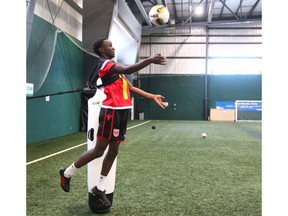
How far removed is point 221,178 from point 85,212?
88.6 inches

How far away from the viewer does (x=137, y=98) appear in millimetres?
23203

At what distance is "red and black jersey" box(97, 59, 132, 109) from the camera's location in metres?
2.84

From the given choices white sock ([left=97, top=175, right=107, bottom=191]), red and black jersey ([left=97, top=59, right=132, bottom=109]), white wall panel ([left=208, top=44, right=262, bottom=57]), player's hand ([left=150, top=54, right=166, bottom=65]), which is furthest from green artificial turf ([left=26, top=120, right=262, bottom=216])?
white wall panel ([left=208, top=44, right=262, bottom=57])

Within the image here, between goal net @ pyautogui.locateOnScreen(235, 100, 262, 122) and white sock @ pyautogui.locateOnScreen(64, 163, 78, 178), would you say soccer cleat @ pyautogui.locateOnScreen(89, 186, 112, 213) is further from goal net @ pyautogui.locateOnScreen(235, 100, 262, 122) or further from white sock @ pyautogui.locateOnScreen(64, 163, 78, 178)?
goal net @ pyautogui.locateOnScreen(235, 100, 262, 122)

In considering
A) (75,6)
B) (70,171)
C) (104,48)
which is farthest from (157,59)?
(75,6)

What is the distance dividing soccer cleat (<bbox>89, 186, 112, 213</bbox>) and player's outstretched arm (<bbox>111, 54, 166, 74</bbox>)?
1.17 meters

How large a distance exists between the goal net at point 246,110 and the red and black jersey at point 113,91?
61.6 ft

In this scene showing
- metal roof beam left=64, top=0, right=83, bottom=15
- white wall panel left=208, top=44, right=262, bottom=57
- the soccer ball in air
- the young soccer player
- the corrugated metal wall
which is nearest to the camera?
the young soccer player

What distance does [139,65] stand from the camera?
8.08 ft

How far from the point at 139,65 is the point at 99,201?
4.56ft

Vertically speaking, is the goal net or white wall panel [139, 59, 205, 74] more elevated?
white wall panel [139, 59, 205, 74]

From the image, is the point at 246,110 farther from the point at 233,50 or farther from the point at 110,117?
the point at 110,117
